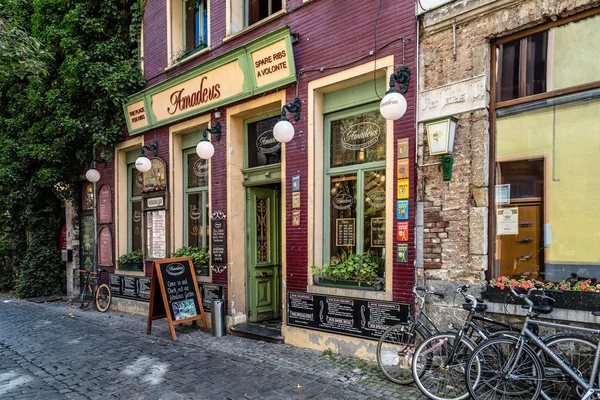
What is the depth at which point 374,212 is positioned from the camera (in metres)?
5.93

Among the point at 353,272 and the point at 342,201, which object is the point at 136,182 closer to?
the point at 342,201

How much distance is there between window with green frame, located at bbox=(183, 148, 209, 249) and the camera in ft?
27.8

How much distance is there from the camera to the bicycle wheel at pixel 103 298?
393 inches

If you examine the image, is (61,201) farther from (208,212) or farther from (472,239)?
(472,239)

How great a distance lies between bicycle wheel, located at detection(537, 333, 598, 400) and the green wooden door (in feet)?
16.1

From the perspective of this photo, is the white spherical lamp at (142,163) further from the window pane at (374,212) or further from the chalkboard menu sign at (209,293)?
the window pane at (374,212)

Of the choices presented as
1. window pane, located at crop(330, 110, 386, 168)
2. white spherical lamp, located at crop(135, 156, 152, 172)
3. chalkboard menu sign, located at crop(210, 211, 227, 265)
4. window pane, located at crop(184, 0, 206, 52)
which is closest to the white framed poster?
window pane, located at crop(330, 110, 386, 168)

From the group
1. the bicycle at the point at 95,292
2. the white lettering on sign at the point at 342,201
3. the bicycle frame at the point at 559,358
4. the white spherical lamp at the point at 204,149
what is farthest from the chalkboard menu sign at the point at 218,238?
the bicycle frame at the point at 559,358

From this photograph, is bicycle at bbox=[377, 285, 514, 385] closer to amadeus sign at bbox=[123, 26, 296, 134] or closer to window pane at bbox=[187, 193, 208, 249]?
amadeus sign at bbox=[123, 26, 296, 134]

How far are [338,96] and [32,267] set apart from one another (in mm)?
10886

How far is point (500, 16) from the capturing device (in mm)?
4688

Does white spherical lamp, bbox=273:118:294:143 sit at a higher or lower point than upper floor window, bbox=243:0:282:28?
lower

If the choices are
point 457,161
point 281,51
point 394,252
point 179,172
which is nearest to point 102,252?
point 179,172

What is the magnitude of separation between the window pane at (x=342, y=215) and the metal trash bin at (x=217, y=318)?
2311 mm
